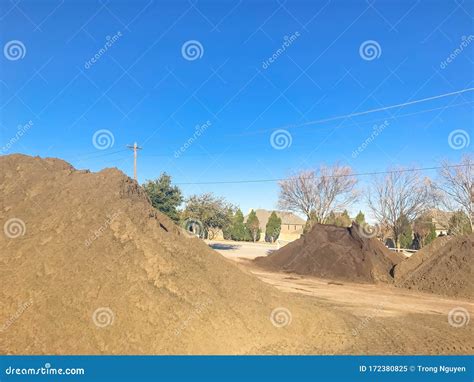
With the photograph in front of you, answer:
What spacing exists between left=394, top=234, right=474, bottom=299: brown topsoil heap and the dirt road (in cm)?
87

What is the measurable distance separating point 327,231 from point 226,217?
1452cm

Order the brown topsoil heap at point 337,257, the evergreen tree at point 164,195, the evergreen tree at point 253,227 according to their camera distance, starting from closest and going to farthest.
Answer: the brown topsoil heap at point 337,257 < the evergreen tree at point 164,195 < the evergreen tree at point 253,227

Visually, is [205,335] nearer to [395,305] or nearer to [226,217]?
[395,305]

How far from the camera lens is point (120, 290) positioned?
7426 mm
